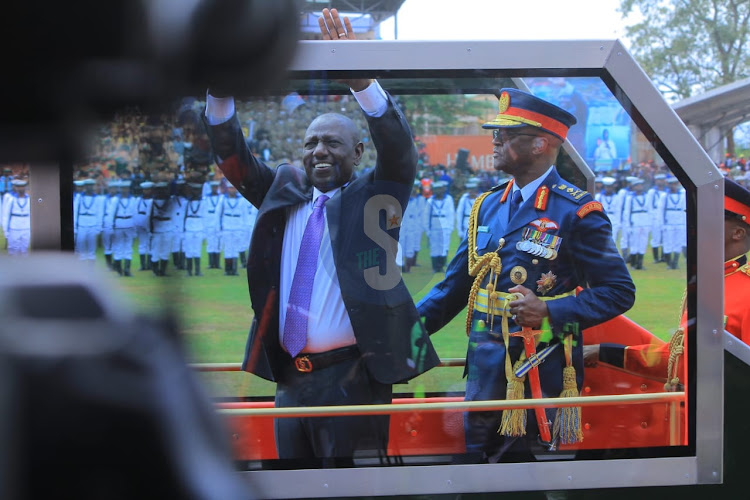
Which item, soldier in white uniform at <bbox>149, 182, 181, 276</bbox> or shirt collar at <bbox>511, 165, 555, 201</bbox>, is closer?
soldier in white uniform at <bbox>149, 182, 181, 276</bbox>

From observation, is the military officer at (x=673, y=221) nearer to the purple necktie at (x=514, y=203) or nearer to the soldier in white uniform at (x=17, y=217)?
the purple necktie at (x=514, y=203)

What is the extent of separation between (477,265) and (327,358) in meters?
0.52

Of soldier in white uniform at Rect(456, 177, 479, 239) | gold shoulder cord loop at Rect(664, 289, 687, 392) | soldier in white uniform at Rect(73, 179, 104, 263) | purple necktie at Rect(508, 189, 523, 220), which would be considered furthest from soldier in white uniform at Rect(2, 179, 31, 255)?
gold shoulder cord loop at Rect(664, 289, 687, 392)

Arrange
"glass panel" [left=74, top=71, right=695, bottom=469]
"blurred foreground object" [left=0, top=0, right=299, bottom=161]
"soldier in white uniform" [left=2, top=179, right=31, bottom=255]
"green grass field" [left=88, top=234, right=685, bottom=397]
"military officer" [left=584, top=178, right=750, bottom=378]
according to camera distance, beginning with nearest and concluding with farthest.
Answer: "blurred foreground object" [left=0, top=0, right=299, bottom=161] → "soldier in white uniform" [left=2, top=179, right=31, bottom=255] → "green grass field" [left=88, top=234, right=685, bottom=397] → "glass panel" [left=74, top=71, right=695, bottom=469] → "military officer" [left=584, top=178, right=750, bottom=378]

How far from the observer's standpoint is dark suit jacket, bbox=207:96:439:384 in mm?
2301

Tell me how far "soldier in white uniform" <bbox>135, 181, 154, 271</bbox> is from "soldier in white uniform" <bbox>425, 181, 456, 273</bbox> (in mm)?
1509

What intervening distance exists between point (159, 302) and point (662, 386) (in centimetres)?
206

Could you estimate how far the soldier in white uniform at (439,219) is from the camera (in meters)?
2.34

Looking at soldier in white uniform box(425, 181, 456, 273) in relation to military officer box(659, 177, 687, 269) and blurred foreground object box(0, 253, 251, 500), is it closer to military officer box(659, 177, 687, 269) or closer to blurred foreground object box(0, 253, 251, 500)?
military officer box(659, 177, 687, 269)

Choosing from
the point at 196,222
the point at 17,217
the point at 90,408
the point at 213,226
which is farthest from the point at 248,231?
the point at 90,408

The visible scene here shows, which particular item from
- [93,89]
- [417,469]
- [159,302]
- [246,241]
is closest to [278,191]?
[246,241]

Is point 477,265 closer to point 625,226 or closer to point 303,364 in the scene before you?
point 625,226

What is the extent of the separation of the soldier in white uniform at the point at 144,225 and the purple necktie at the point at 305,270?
1441 millimetres

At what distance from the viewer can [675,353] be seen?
2402mm
